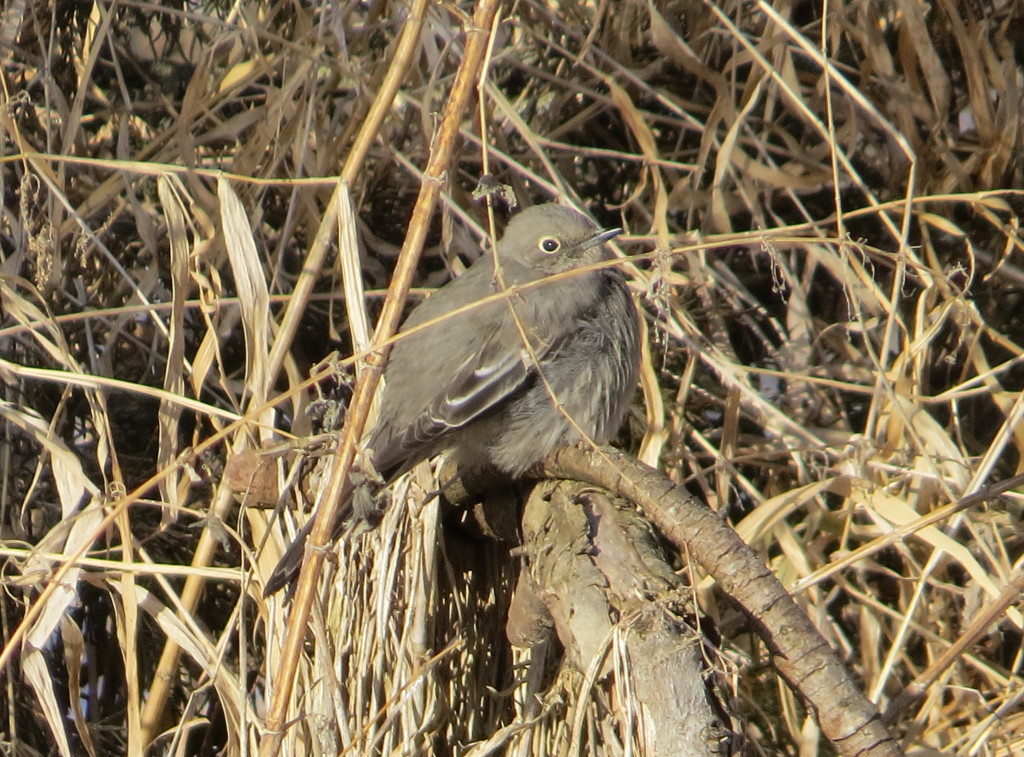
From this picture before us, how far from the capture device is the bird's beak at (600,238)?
3.52 metres

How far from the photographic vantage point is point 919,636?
3344 mm

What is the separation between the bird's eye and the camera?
3.91 meters

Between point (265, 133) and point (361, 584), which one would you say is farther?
point (265, 133)

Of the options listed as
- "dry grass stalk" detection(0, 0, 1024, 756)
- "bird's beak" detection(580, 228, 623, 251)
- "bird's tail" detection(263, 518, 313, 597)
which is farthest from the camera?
"bird's beak" detection(580, 228, 623, 251)

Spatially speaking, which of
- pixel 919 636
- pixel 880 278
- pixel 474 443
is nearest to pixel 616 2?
pixel 880 278

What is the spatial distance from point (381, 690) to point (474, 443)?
3.10ft

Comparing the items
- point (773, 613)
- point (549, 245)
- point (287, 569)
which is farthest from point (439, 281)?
point (773, 613)

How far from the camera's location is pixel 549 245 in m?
3.95

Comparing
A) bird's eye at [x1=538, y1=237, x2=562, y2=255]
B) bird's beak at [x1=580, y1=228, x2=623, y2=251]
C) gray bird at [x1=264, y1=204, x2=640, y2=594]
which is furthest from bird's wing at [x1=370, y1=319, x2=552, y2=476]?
bird's eye at [x1=538, y1=237, x2=562, y2=255]

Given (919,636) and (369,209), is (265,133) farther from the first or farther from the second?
(919,636)

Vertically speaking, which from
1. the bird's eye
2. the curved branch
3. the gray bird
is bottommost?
the gray bird

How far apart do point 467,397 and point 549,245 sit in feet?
2.48

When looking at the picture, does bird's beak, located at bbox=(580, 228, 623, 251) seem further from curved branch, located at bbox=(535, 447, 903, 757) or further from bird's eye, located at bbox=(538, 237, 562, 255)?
curved branch, located at bbox=(535, 447, 903, 757)

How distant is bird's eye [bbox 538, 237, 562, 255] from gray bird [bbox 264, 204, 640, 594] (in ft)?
0.17
